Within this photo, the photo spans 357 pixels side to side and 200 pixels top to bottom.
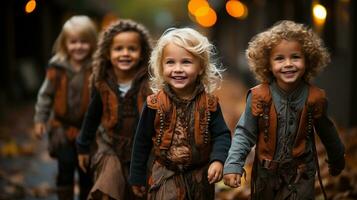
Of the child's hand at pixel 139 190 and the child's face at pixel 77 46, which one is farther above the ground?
the child's face at pixel 77 46

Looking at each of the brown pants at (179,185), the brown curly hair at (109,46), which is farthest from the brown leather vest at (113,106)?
the brown pants at (179,185)

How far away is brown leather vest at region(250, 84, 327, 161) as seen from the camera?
3535mm

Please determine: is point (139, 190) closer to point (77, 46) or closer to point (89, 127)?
point (89, 127)

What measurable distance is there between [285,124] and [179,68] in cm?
79

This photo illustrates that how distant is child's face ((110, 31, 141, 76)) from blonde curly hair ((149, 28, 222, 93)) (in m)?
0.72

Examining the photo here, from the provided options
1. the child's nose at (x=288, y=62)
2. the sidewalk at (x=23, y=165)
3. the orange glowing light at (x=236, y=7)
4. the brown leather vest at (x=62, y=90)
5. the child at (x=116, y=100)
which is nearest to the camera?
the child's nose at (x=288, y=62)

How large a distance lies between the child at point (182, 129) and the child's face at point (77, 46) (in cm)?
188

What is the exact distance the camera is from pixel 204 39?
3881 millimetres

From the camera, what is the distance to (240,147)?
3566 millimetres

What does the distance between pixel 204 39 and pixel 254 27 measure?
18.9m

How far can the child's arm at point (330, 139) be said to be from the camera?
3635 mm

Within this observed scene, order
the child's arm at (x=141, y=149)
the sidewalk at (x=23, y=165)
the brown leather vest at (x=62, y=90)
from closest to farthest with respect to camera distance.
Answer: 1. the child's arm at (x=141, y=149)
2. the brown leather vest at (x=62, y=90)
3. the sidewalk at (x=23, y=165)

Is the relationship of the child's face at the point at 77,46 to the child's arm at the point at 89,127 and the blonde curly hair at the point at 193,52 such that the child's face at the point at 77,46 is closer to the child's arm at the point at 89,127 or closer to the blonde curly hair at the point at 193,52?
the child's arm at the point at 89,127

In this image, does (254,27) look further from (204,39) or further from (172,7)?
(172,7)
